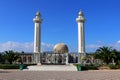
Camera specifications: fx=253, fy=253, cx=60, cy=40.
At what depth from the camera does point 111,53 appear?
55.8 metres

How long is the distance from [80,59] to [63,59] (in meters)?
14.6

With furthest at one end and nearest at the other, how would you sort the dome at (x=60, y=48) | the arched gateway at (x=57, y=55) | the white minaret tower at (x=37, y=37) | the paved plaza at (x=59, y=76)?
the dome at (x=60, y=48) < the arched gateway at (x=57, y=55) < the white minaret tower at (x=37, y=37) < the paved plaza at (x=59, y=76)

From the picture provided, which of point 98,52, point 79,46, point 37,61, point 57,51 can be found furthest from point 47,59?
point 98,52

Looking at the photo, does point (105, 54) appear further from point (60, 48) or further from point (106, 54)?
point (60, 48)

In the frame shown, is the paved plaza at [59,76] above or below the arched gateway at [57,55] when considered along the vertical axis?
below

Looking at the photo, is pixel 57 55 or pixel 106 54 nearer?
pixel 106 54

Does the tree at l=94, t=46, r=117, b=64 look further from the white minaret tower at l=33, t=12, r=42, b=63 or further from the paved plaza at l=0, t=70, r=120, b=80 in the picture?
the paved plaza at l=0, t=70, r=120, b=80

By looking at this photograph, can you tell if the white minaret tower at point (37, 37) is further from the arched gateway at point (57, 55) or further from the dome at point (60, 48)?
the dome at point (60, 48)

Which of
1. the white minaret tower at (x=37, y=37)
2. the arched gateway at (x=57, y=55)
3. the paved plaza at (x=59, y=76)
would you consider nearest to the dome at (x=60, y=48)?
the arched gateway at (x=57, y=55)

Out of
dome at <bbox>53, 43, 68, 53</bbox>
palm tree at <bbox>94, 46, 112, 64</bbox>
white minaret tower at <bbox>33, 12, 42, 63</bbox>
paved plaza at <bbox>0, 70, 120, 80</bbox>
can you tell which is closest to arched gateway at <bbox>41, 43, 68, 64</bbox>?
dome at <bbox>53, 43, 68, 53</bbox>

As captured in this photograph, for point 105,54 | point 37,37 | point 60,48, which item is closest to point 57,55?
point 60,48

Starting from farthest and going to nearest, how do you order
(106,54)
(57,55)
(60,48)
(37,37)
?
(60,48), (57,55), (37,37), (106,54)

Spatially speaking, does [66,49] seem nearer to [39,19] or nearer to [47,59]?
[47,59]

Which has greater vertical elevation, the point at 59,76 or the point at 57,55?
the point at 57,55
